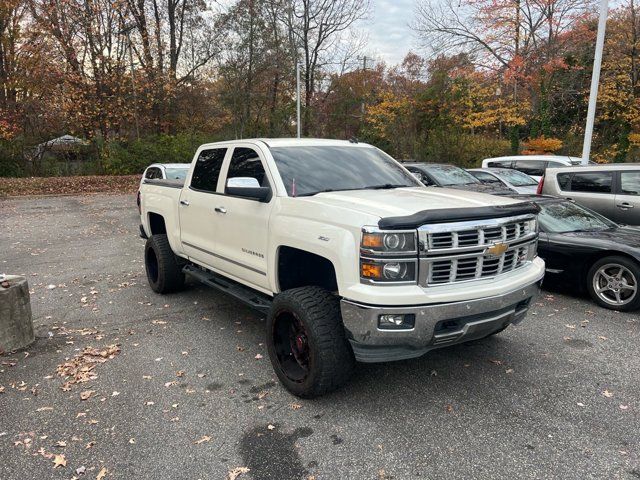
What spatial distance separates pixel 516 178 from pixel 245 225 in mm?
10229

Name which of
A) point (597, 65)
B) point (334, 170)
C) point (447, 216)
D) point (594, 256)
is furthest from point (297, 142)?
point (597, 65)

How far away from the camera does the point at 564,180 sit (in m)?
8.62

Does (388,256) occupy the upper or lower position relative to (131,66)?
lower

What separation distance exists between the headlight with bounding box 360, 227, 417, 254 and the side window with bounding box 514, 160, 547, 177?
538 inches

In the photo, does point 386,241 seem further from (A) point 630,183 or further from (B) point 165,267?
(A) point 630,183

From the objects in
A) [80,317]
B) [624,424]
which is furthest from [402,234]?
[80,317]

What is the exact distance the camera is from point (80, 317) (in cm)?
546

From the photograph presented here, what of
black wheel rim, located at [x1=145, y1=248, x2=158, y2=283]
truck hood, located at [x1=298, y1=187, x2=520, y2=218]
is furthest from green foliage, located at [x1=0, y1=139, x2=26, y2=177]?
truck hood, located at [x1=298, y1=187, x2=520, y2=218]

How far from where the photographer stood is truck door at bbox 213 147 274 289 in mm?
4055

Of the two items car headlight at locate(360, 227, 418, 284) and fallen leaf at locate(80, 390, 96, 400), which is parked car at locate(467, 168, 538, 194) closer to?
car headlight at locate(360, 227, 418, 284)

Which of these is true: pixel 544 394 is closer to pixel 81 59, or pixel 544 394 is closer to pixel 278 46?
pixel 81 59

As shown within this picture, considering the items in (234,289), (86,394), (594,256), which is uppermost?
(594,256)

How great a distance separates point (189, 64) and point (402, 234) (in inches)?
1235

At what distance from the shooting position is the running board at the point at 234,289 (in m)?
4.22
